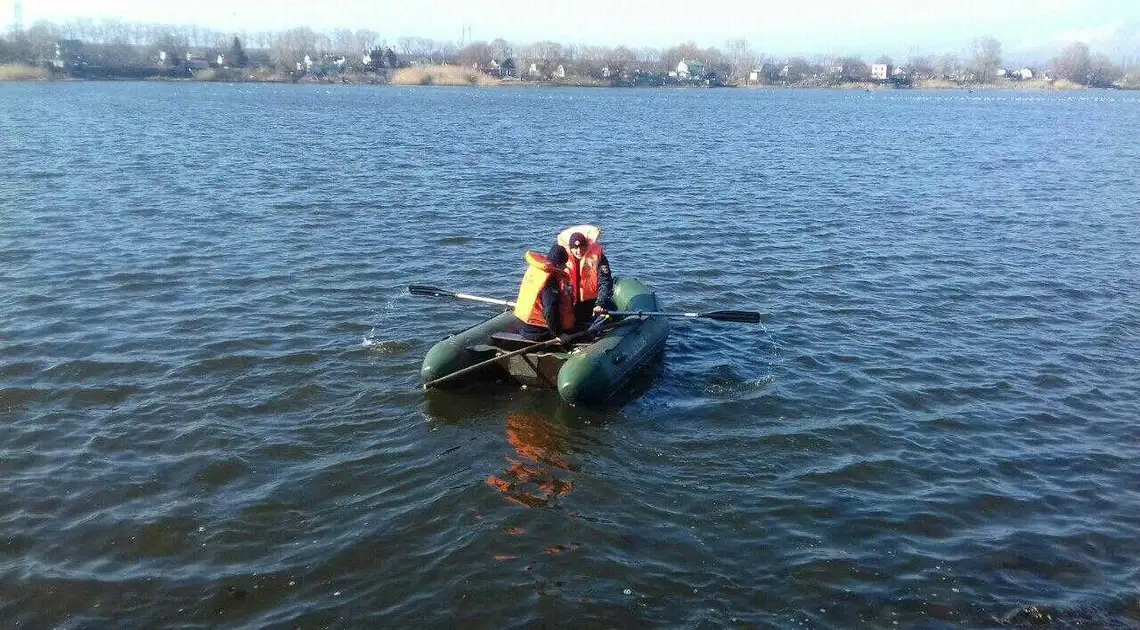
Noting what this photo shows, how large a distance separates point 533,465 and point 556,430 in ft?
3.25

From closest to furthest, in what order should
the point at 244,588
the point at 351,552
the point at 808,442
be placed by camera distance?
the point at 244,588 < the point at 351,552 < the point at 808,442

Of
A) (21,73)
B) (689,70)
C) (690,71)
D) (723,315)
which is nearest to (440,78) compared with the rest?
(689,70)

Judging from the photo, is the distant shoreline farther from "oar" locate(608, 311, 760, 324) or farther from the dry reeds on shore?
"oar" locate(608, 311, 760, 324)

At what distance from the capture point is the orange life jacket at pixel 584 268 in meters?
13.0

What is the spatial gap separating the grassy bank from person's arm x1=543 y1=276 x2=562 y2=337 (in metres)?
143

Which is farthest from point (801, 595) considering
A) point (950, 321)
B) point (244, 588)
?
point (950, 321)

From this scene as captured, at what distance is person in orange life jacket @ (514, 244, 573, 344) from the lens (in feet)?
41.4

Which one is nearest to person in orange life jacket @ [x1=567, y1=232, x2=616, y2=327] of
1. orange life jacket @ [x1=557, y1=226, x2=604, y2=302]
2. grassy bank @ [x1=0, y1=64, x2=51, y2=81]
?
orange life jacket @ [x1=557, y1=226, x2=604, y2=302]

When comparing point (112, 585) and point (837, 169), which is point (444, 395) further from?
point (837, 169)

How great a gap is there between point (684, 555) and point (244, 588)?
4.18 meters

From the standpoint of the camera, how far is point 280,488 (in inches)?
388

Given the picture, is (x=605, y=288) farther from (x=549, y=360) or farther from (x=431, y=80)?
(x=431, y=80)

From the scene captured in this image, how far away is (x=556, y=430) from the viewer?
38.1ft

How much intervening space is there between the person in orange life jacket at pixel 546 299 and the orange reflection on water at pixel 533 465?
1.49 meters
